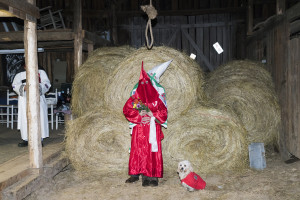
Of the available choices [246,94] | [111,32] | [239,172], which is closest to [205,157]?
[239,172]

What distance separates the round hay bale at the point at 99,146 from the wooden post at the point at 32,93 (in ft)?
2.50

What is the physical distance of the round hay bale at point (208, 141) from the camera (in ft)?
15.4

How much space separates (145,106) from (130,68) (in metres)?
1.07

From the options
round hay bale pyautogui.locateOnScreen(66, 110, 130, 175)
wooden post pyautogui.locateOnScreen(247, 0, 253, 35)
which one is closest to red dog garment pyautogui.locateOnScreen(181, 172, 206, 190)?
round hay bale pyautogui.locateOnScreen(66, 110, 130, 175)

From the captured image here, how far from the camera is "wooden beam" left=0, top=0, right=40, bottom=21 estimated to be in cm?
340

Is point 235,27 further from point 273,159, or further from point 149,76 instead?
point 149,76

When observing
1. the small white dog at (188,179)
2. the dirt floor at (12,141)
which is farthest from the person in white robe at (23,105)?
the small white dog at (188,179)

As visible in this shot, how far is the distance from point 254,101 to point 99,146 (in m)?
3.12

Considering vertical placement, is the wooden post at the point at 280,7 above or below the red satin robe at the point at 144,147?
above

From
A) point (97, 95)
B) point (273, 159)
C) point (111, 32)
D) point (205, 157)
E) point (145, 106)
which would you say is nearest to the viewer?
point (145, 106)

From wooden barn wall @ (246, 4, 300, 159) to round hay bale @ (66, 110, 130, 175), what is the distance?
9.36 feet

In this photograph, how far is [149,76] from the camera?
4.25m

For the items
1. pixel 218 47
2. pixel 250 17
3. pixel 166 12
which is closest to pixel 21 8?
pixel 250 17

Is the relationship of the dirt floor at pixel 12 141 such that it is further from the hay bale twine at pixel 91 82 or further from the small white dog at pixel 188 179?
the small white dog at pixel 188 179
